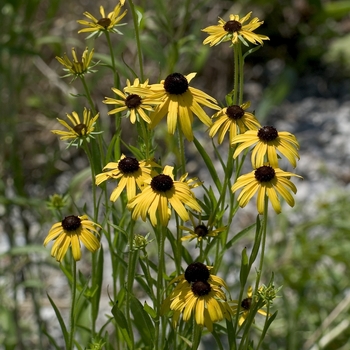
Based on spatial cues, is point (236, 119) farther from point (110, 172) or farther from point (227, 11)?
point (227, 11)

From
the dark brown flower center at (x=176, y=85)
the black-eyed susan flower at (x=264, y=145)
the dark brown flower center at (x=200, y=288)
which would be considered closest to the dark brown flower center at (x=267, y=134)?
the black-eyed susan flower at (x=264, y=145)

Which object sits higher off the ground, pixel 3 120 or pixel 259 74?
pixel 259 74

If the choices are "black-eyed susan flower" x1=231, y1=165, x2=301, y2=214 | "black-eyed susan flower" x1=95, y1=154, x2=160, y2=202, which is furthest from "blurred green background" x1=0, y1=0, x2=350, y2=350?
"black-eyed susan flower" x1=231, y1=165, x2=301, y2=214

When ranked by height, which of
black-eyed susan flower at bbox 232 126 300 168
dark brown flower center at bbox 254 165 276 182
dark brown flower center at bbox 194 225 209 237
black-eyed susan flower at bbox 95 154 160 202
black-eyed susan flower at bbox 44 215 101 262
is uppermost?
black-eyed susan flower at bbox 232 126 300 168

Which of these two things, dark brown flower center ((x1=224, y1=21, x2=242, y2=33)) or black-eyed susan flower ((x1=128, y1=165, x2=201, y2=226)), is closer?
black-eyed susan flower ((x1=128, y1=165, x2=201, y2=226))

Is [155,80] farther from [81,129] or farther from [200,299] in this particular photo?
[200,299]

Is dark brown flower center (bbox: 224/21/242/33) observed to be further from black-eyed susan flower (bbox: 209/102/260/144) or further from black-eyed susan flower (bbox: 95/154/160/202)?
black-eyed susan flower (bbox: 95/154/160/202)

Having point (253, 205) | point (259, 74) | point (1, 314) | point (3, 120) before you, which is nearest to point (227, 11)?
point (259, 74)
